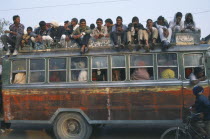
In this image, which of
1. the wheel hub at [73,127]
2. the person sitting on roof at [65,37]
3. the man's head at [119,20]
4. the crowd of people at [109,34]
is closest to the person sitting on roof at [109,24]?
the crowd of people at [109,34]

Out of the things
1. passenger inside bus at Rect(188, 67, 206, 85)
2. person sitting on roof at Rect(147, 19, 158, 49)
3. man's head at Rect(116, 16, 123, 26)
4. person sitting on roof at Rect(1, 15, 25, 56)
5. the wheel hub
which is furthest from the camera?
person sitting on roof at Rect(1, 15, 25, 56)

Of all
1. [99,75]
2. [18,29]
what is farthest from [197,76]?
[18,29]

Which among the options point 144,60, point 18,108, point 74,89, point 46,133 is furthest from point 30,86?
point 144,60

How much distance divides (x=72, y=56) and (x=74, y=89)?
998 millimetres

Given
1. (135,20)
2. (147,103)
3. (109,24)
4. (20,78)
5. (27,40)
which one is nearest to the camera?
(147,103)

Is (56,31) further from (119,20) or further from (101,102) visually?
(101,102)

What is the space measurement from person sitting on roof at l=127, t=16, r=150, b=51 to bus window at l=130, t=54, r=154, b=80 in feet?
1.00

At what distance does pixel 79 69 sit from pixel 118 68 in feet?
3.84

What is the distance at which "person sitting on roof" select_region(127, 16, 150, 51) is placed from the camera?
700 centimetres

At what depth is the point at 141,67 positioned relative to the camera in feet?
23.0

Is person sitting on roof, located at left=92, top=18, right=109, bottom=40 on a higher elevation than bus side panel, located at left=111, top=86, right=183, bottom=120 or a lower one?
higher

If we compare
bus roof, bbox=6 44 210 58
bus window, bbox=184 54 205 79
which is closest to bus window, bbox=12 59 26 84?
bus roof, bbox=6 44 210 58

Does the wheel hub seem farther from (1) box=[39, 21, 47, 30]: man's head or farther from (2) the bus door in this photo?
(1) box=[39, 21, 47, 30]: man's head

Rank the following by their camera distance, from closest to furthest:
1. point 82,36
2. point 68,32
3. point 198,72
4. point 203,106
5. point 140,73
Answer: point 203,106
point 198,72
point 140,73
point 82,36
point 68,32
